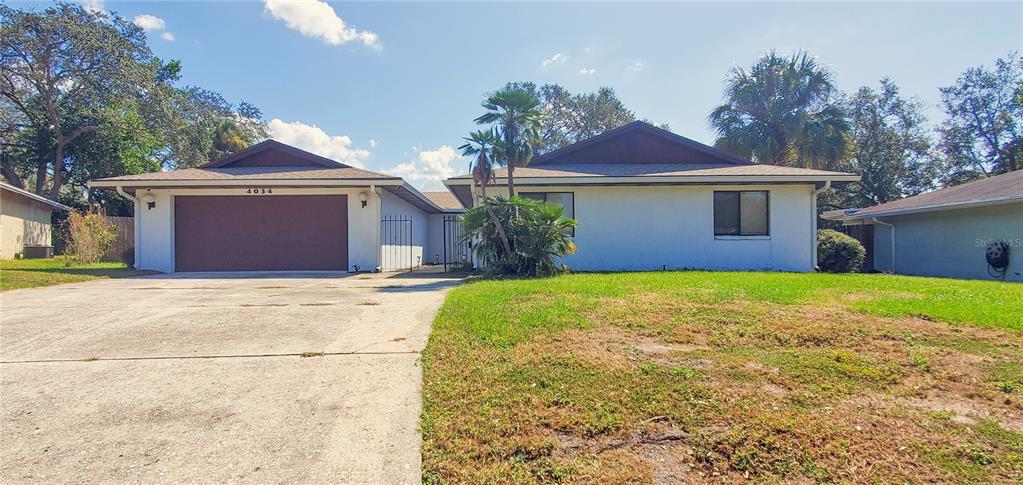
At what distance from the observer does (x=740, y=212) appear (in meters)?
12.2

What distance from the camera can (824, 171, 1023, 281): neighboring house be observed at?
10.9 meters

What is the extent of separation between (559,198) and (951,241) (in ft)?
36.0

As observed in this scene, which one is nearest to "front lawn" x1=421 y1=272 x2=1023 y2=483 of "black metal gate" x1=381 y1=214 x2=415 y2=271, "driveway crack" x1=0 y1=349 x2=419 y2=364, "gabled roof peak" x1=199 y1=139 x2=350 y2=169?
"driveway crack" x1=0 y1=349 x2=419 y2=364

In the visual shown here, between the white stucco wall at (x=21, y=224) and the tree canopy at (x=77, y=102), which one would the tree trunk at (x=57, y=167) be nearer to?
the tree canopy at (x=77, y=102)

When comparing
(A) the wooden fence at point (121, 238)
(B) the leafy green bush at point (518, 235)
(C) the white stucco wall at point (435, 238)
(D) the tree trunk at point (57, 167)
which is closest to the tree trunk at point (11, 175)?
(D) the tree trunk at point (57, 167)

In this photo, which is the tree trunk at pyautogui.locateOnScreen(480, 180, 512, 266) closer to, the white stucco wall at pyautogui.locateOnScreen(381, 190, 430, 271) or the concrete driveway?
the concrete driveway

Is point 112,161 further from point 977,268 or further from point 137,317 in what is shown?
point 977,268

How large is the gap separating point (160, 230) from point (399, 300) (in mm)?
9891

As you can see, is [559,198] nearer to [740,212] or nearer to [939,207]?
[740,212]

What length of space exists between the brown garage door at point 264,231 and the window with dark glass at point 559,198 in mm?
5285

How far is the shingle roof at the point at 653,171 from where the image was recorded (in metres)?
11.6

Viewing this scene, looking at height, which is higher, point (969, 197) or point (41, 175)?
point (41, 175)

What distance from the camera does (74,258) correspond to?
14.4 metres

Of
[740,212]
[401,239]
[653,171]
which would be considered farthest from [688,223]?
[401,239]
